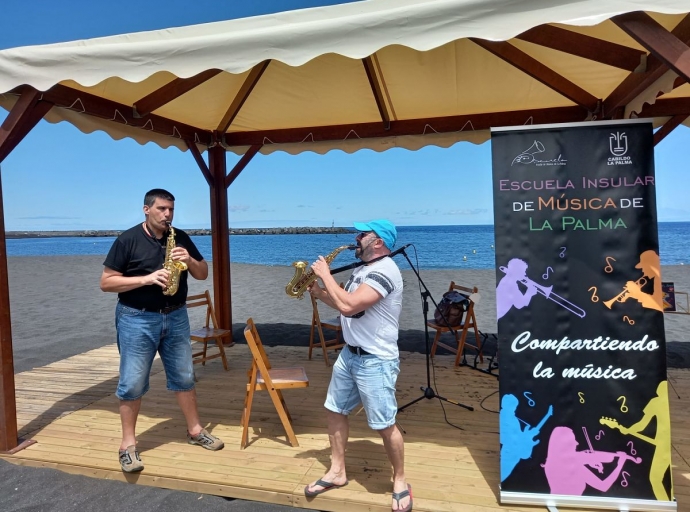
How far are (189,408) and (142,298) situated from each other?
2.81 ft

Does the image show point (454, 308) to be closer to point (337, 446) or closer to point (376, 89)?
point (376, 89)

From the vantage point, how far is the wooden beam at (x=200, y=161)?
5285mm

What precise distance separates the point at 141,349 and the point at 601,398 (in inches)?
101

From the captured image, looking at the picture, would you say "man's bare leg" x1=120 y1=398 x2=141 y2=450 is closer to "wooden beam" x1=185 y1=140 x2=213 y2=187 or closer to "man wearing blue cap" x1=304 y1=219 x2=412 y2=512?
"man wearing blue cap" x1=304 y1=219 x2=412 y2=512

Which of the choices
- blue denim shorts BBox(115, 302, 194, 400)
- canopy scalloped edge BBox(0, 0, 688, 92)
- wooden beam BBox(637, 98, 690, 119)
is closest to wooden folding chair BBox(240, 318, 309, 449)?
blue denim shorts BBox(115, 302, 194, 400)

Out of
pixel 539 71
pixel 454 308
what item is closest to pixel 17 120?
pixel 539 71

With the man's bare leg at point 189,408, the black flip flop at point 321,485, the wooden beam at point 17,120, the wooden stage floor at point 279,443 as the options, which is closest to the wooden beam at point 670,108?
the wooden stage floor at point 279,443

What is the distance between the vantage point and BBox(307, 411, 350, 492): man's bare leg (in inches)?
94.6

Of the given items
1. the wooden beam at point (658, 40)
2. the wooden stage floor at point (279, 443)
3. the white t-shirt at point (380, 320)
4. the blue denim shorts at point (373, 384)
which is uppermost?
the wooden beam at point (658, 40)

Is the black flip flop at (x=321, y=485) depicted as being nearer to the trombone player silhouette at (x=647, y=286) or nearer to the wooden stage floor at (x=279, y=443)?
the wooden stage floor at (x=279, y=443)

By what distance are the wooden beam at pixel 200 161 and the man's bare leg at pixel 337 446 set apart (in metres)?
3.97

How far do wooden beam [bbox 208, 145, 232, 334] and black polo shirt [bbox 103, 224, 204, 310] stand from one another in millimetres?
2967

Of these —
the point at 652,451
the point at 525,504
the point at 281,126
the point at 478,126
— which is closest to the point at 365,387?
the point at 525,504

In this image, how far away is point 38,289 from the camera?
1302 cm
